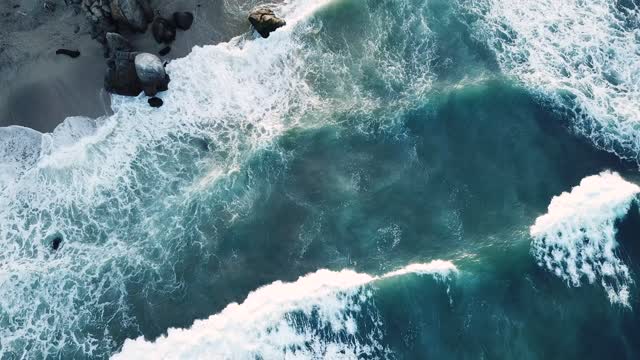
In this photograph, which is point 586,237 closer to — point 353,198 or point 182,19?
point 353,198

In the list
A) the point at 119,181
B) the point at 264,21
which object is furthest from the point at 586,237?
the point at 119,181

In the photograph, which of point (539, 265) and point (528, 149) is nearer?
point (539, 265)

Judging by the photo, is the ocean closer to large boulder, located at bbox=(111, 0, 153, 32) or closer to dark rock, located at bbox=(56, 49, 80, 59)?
large boulder, located at bbox=(111, 0, 153, 32)

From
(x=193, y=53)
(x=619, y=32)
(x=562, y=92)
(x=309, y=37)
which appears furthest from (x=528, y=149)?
(x=193, y=53)

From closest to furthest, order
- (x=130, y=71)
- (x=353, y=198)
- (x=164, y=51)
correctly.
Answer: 1. (x=353, y=198)
2. (x=130, y=71)
3. (x=164, y=51)

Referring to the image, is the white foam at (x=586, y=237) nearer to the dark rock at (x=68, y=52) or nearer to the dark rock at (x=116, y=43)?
the dark rock at (x=116, y=43)

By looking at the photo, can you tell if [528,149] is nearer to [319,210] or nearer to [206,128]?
[319,210]

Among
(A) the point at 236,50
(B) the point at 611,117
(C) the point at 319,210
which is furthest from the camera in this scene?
(A) the point at 236,50
